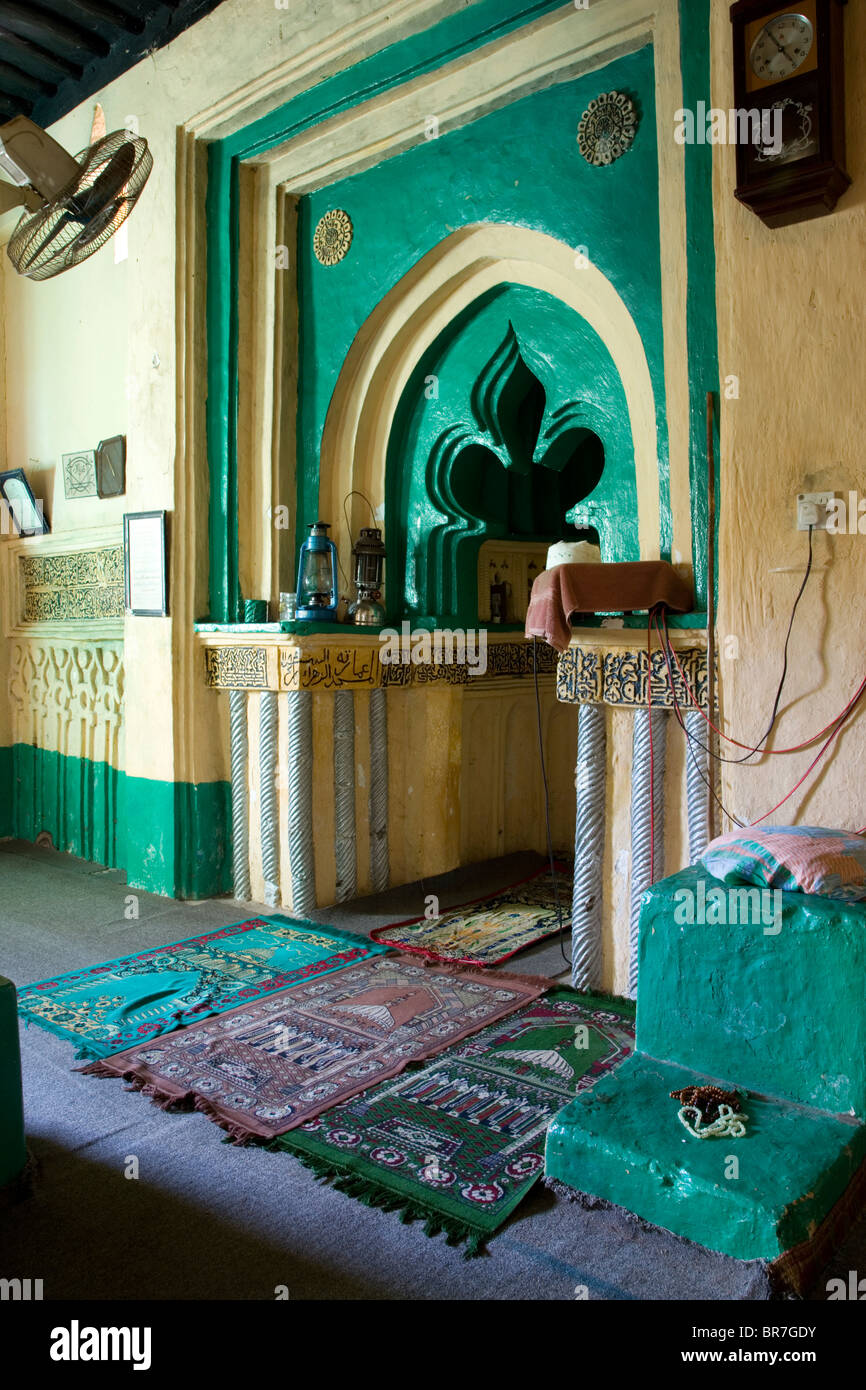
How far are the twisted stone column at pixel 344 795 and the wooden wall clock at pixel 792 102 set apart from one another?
2.97 metres

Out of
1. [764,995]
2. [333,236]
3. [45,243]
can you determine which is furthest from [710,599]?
[333,236]

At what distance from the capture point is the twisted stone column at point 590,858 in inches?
144

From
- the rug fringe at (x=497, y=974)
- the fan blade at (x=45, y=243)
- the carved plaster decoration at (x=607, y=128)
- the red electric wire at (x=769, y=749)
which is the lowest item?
the rug fringe at (x=497, y=974)

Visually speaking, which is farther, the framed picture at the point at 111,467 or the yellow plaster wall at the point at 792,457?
the framed picture at the point at 111,467

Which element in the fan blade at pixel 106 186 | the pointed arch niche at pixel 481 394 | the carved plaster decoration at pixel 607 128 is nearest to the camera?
the fan blade at pixel 106 186

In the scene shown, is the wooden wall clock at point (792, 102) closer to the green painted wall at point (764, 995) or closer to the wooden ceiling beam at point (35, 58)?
the green painted wall at point (764, 995)

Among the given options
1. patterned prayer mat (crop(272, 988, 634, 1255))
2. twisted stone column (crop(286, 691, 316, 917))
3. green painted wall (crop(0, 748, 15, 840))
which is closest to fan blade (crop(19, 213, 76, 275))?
twisted stone column (crop(286, 691, 316, 917))

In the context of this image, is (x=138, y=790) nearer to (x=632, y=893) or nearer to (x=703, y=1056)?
(x=632, y=893)

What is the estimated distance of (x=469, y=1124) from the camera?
266cm

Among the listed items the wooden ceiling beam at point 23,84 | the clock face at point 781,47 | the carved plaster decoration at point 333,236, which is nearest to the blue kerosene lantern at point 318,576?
the carved plaster decoration at point 333,236

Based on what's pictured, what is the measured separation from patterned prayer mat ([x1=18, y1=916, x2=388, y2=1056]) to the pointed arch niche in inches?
73.7
